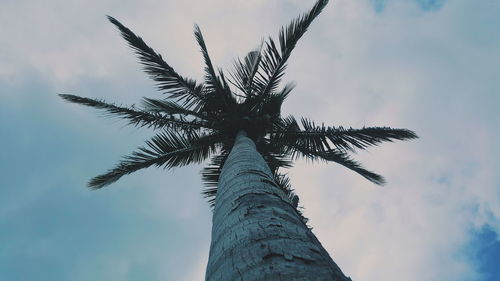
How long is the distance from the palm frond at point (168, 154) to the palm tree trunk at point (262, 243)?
4.50 m

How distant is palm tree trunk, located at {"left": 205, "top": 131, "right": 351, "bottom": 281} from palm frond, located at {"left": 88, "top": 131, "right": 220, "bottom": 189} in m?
4.50

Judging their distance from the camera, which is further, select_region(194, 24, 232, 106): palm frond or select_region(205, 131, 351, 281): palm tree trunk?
select_region(194, 24, 232, 106): palm frond

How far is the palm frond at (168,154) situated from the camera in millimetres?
7414

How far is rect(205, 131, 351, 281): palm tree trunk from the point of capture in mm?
1632

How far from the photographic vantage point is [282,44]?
7.98 metres

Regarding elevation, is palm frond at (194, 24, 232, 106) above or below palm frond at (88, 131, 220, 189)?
above

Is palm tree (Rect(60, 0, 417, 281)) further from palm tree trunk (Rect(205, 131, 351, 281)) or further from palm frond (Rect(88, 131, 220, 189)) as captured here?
palm tree trunk (Rect(205, 131, 351, 281))

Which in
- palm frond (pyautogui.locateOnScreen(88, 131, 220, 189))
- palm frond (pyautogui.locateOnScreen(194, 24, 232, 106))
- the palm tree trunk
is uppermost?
palm frond (pyautogui.locateOnScreen(194, 24, 232, 106))

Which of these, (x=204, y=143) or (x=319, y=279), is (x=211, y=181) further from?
(x=319, y=279)

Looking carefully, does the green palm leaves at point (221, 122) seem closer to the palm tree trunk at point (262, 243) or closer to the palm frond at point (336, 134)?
the palm frond at point (336, 134)

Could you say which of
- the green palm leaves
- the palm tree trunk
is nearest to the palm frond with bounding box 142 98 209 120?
the green palm leaves

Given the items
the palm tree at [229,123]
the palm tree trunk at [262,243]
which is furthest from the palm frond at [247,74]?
the palm tree trunk at [262,243]

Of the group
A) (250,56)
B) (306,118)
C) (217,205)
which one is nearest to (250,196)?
(217,205)

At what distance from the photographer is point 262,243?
1922mm
